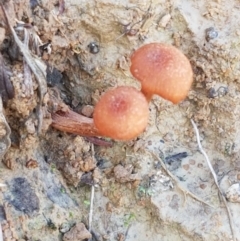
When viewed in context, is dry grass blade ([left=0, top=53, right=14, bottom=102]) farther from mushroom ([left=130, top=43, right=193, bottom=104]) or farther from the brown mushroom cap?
mushroom ([left=130, top=43, right=193, bottom=104])

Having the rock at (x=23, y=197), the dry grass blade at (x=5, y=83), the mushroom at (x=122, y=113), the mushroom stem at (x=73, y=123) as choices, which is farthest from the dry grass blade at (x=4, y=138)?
the mushroom at (x=122, y=113)

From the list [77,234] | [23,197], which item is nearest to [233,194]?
[77,234]

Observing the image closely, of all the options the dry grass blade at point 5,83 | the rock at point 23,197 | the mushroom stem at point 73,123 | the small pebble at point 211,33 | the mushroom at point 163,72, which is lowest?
the rock at point 23,197

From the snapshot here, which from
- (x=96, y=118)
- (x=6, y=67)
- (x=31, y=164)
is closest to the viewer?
(x=96, y=118)

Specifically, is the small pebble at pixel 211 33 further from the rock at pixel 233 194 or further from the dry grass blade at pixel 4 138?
the dry grass blade at pixel 4 138

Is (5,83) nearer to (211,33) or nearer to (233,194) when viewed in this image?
(211,33)

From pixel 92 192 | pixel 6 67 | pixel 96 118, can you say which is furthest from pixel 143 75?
pixel 92 192

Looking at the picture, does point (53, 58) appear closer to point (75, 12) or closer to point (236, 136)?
point (75, 12)
